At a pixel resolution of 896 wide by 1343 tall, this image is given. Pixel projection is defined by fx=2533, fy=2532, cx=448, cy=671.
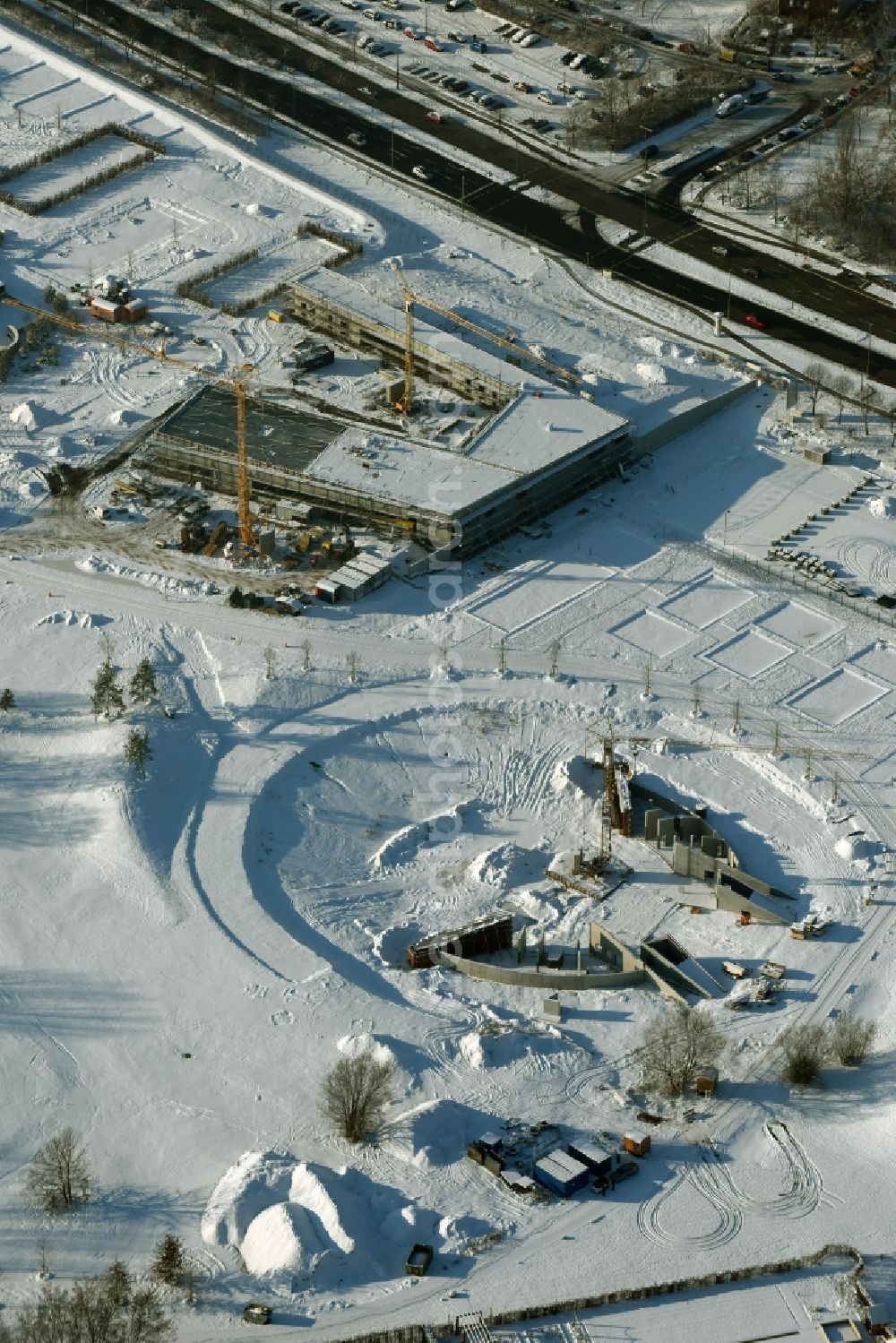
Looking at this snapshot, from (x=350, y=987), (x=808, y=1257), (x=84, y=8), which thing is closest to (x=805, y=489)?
(x=350, y=987)

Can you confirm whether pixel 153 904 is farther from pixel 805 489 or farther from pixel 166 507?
pixel 805 489

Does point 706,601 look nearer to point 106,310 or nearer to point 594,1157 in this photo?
point 594,1157

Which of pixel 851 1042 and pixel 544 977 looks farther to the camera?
pixel 544 977

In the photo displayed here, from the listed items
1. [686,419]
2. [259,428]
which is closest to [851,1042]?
[686,419]

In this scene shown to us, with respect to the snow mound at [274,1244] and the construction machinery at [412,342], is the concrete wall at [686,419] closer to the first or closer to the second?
the construction machinery at [412,342]

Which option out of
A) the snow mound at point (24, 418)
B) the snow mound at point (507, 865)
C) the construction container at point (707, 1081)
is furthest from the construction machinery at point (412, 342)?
the construction container at point (707, 1081)
